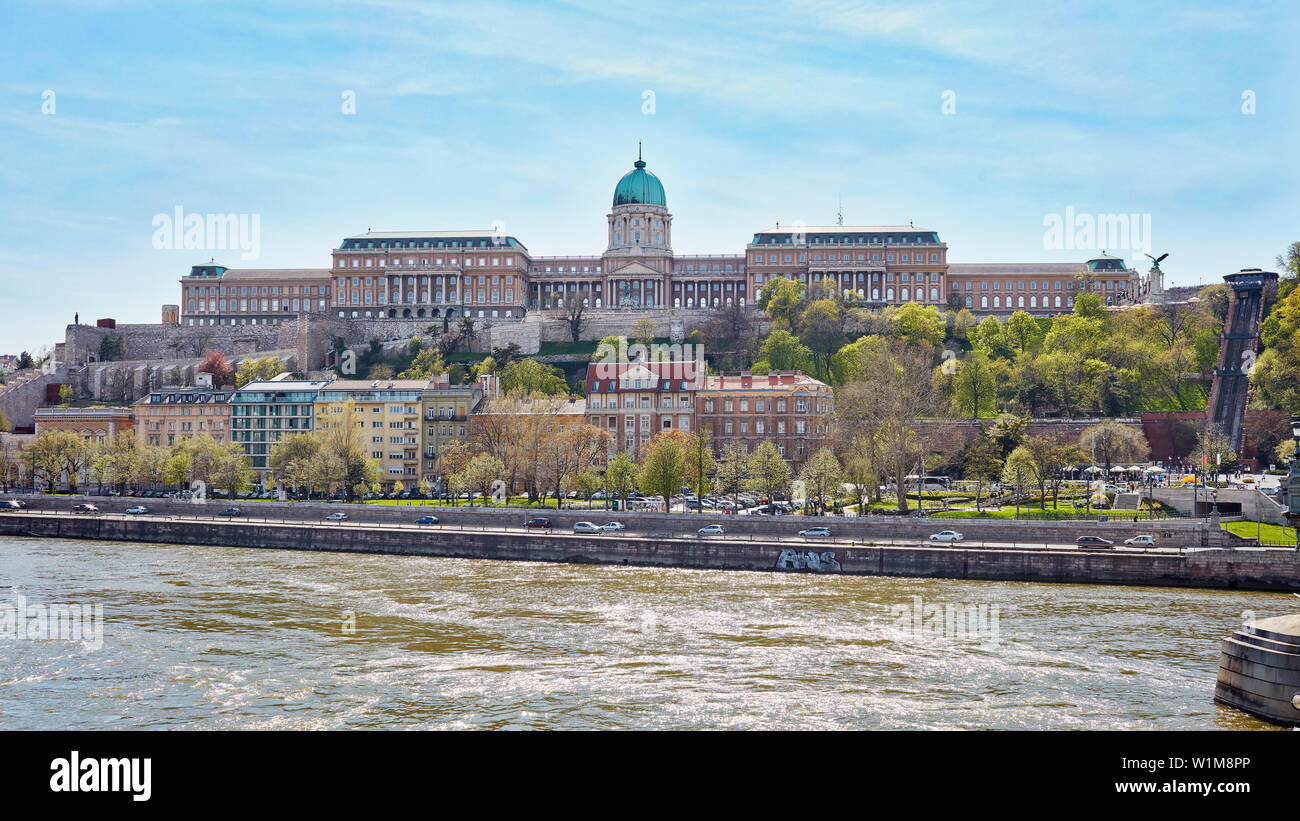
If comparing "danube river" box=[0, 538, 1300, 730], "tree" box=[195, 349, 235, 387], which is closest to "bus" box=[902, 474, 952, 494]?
"danube river" box=[0, 538, 1300, 730]

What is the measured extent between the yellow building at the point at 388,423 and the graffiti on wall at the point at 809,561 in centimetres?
3973

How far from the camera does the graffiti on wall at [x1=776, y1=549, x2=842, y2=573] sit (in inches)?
1709

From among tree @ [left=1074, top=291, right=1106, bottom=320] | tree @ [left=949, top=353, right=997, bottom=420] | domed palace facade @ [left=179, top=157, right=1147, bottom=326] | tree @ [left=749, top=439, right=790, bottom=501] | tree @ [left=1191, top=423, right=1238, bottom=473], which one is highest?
domed palace facade @ [left=179, top=157, right=1147, bottom=326]

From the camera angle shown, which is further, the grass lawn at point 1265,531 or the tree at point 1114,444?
the tree at point 1114,444

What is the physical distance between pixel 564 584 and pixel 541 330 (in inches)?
3037

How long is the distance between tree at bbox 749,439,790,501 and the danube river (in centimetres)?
1531

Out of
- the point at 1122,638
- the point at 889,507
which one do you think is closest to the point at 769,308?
the point at 889,507

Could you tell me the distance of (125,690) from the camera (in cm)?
2428

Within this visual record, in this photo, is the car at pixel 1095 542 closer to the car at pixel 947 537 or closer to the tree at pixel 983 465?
the car at pixel 947 537

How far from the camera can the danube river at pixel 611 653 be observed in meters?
22.3

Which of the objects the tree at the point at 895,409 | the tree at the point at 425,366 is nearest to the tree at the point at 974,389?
the tree at the point at 895,409

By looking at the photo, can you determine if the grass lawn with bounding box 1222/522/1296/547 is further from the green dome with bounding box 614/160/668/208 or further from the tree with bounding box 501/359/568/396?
the green dome with bounding box 614/160/668/208
